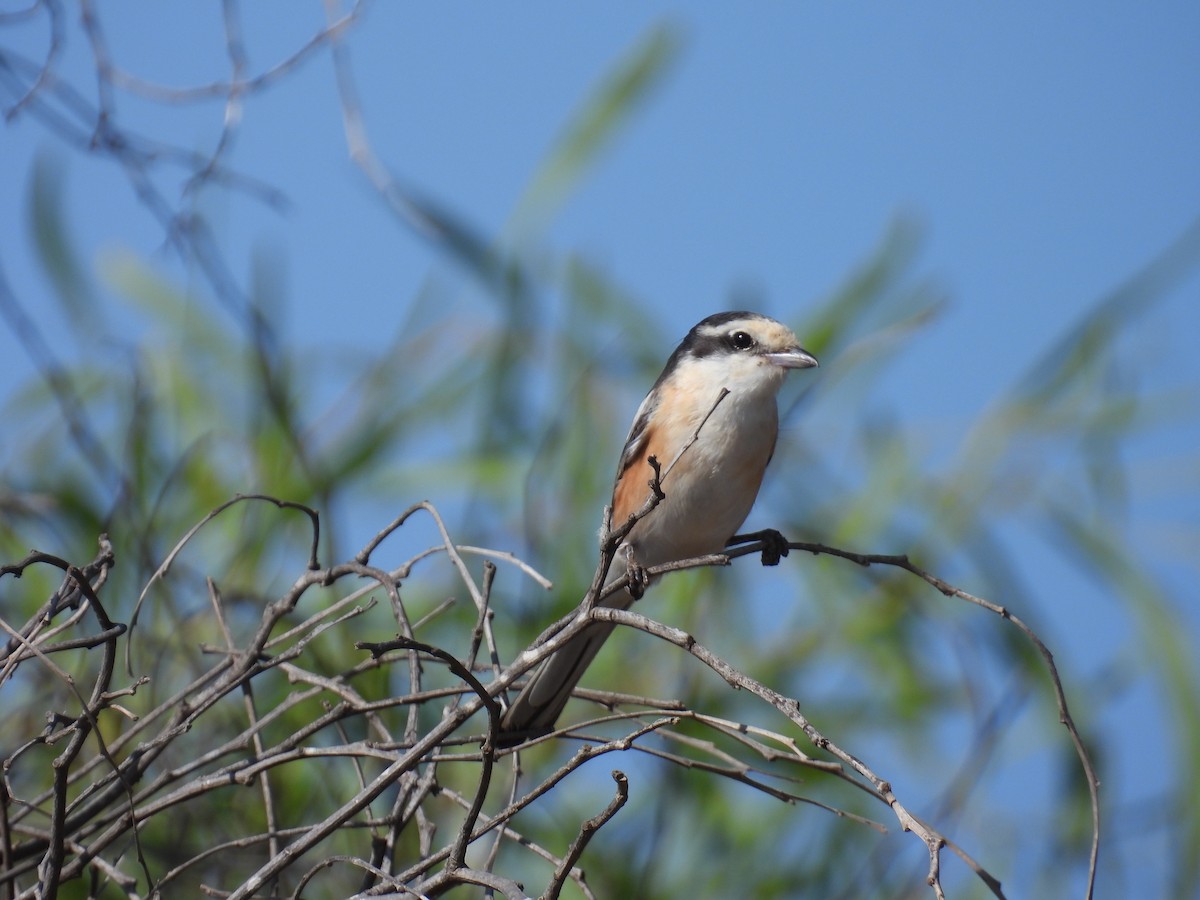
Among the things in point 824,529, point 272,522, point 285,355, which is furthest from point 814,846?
point 285,355

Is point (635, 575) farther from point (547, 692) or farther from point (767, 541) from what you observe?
point (767, 541)

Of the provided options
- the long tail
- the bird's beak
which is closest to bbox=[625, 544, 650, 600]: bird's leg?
the long tail

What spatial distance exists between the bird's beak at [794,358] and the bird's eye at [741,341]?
0.21 ft

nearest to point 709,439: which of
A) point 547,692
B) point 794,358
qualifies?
point 794,358

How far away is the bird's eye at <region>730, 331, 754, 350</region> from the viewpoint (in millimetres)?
Answer: 2957

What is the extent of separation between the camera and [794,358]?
9.41 feet

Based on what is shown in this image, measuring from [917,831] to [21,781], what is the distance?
6.38ft

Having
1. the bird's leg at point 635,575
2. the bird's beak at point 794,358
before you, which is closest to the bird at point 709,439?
the bird's beak at point 794,358

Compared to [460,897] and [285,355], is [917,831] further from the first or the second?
[285,355]

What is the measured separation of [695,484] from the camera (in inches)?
112

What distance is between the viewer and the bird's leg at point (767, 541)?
2604mm

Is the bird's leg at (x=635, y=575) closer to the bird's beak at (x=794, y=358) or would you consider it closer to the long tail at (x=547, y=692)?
the long tail at (x=547, y=692)

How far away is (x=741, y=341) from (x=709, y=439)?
282 millimetres

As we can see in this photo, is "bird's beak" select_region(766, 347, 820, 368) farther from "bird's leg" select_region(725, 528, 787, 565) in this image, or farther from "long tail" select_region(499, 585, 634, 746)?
"long tail" select_region(499, 585, 634, 746)
